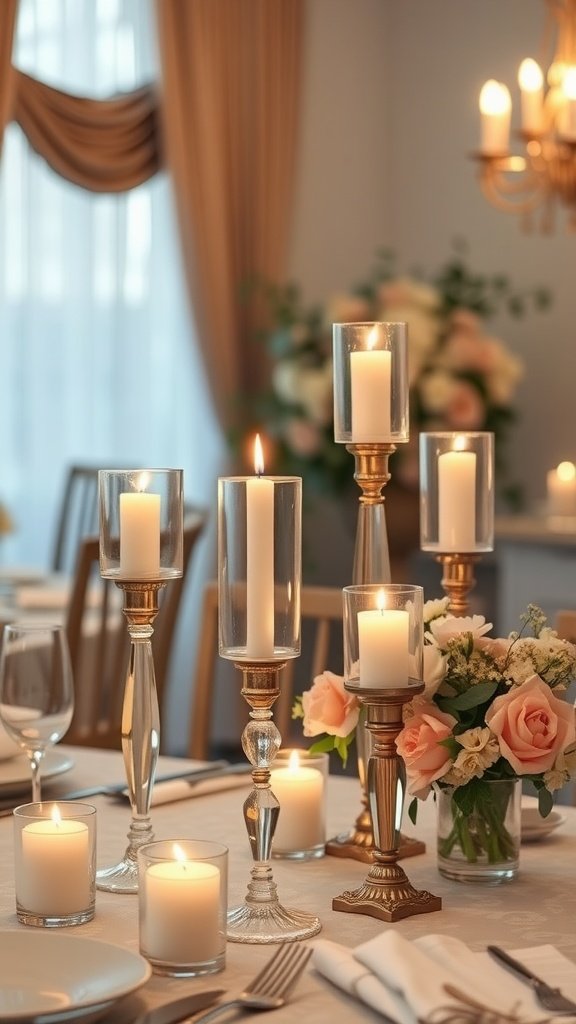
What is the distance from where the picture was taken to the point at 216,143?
495 cm

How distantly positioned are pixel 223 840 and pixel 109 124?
351 cm

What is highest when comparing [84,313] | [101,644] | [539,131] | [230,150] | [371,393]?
[230,150]

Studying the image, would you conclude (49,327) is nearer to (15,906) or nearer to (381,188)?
(381,188)

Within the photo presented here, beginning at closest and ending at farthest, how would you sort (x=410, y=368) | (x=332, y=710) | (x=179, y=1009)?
(x=179, y=1009) < (x=332, y=710) < (x=410, y=368)

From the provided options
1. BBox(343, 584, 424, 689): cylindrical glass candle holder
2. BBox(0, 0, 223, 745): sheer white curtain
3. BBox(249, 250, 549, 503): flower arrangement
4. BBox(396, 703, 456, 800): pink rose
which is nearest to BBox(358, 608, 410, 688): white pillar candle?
BBox(343, 584, 424, 689): cylindrical glass candle holder

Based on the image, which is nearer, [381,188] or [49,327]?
[49,327]

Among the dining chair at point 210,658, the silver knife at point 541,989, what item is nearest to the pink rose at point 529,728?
the silver knife at point 541,989

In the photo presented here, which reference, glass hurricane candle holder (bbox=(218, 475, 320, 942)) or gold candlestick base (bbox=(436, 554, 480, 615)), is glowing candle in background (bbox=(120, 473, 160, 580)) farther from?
gold candlestick base (bbox=(436, 554, 480, 615))

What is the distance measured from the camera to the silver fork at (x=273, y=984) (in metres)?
1.05

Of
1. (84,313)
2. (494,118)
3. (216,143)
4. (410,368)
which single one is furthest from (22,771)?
(216,143)

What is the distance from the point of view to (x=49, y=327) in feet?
15.3

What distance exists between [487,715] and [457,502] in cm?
33

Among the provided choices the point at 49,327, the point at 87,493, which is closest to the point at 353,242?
the point at 49,327

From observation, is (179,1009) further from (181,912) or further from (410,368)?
(410,368)
